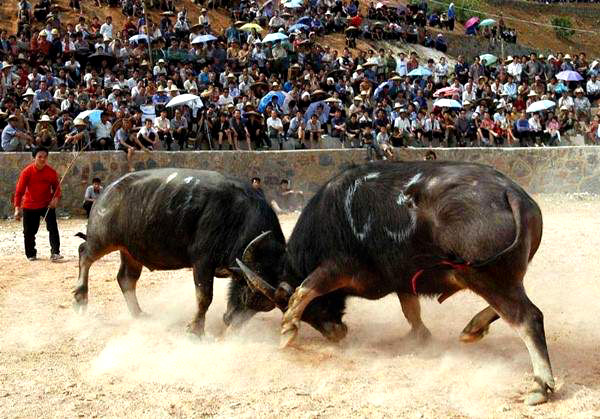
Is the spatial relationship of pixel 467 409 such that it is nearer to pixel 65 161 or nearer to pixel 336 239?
pixel 336 239

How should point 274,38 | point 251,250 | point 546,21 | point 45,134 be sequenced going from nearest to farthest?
point 251,250
point 45,134
point 274,38
point 546,21

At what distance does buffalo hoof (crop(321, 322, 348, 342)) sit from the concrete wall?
1150cm

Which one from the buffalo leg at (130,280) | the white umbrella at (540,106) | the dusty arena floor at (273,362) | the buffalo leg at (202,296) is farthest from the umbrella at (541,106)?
the buffalo leg at (202,296)

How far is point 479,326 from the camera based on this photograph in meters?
7.11

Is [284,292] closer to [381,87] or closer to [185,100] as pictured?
[185,100]

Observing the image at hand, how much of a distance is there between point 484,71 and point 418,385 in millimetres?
24584

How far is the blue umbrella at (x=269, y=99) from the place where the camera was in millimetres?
22406

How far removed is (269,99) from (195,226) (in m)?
14.4

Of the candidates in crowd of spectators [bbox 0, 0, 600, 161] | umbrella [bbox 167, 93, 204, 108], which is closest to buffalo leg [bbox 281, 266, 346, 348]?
crowd of spectators [bbox 0, 0, 600, 161]

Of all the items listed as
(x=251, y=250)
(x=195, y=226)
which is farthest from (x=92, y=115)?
(x=251, y=250)

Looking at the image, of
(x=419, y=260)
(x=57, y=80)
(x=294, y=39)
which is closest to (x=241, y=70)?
(x=294, y=39)

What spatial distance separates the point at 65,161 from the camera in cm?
1828

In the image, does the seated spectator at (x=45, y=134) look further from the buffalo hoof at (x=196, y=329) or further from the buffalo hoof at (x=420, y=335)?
the buffalo hoof at (x=420, y=335)

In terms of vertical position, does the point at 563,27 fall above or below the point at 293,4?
below
